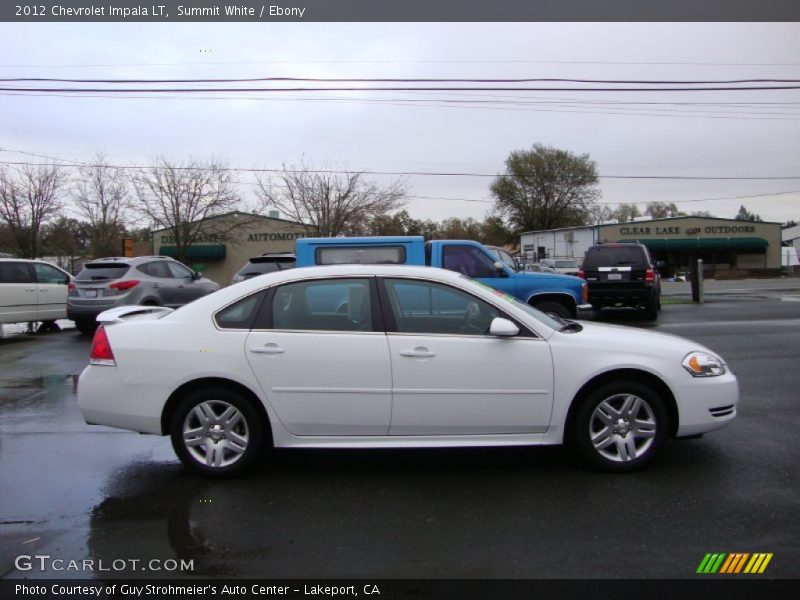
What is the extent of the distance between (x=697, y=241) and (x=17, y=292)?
173 feet

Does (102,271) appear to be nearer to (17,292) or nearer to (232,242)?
(17,292)

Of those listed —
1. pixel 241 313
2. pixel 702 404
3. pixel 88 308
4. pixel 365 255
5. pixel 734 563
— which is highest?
pixel 365 255

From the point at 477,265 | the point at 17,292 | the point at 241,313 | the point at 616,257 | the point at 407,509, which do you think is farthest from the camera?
the point at 616,257

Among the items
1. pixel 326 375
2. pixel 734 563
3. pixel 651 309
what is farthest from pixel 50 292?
pixel 734 563

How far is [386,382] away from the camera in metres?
4.30

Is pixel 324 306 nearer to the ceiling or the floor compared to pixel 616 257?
nearer to the floor

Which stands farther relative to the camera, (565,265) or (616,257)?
(565,265)

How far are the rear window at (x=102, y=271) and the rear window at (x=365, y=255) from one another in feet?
18.6

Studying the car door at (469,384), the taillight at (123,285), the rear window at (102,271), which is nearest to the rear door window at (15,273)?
the rear window at (102,271)

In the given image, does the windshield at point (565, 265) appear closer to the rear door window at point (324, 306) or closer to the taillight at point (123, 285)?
the taillight at point (123, 285)

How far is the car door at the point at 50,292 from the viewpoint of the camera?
13.5m
